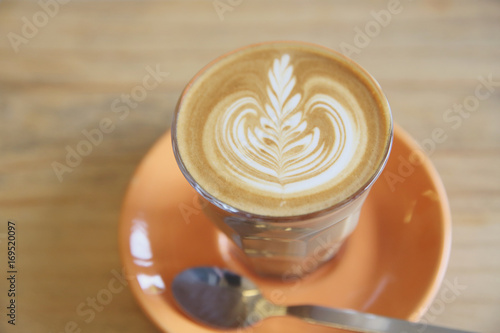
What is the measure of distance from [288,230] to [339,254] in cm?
28

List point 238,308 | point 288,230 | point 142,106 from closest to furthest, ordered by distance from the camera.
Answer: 1. point 288,230
2. point 238,308
3. point 142,106

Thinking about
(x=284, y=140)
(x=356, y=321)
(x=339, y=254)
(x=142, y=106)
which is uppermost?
(x=142, y=106)

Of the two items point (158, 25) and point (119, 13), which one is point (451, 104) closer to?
point (158, 25)

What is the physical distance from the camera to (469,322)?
880mm

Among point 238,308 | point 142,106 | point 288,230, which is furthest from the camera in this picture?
point 142,106

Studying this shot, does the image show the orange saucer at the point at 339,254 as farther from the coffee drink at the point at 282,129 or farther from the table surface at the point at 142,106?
the coffee drink at the point at 282,129

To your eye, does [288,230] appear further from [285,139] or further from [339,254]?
[339,254]

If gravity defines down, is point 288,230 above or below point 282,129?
below

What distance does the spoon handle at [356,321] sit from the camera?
2.55 ft

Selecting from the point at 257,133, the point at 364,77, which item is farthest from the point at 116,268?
the point at 364,77

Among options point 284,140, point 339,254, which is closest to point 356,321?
point 339,254

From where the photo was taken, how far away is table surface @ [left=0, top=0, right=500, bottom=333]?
953 mm

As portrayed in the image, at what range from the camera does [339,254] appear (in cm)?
99

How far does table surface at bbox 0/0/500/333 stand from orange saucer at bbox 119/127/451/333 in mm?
87
